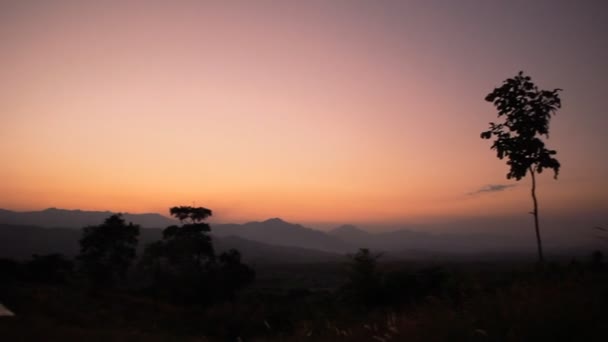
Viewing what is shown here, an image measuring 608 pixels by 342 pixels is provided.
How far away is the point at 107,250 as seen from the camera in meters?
54.4

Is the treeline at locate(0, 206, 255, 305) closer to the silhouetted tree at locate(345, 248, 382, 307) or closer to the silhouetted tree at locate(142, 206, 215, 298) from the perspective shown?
the silhouetted tree at locate(142, 206, 215, 298)

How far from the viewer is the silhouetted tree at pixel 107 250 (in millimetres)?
53000

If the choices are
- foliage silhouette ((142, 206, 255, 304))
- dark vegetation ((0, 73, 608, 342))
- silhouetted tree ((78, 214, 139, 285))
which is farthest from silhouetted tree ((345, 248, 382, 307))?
Answer: silhouetted tree ((78, 214, 139, 285))

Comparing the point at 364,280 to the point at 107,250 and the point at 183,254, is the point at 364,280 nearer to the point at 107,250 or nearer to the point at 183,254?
the point at 183,254

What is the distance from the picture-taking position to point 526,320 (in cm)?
475

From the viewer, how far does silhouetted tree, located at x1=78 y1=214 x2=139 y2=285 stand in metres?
53.0

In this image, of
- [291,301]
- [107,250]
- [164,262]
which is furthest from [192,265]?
[291,301]

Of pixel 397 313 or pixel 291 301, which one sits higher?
pixel 397 313

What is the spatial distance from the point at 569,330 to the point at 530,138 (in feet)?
43.8

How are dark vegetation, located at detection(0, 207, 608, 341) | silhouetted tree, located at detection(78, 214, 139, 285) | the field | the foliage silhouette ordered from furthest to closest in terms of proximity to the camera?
silhouetted tree, located at detection(78, 214, 139, 285) < the foliage silhouette < dark vegetation, located at detection(0, 207, 608, 341) < the field

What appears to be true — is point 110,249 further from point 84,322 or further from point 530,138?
point 530,138

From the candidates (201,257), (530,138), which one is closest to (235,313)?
(530,138)

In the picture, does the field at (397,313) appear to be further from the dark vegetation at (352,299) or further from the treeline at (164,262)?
the treeline at (164,262)

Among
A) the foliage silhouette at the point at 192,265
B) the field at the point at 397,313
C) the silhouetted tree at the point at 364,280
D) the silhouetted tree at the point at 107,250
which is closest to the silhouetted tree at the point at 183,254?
the foliage silhouette at the point at 192,265
